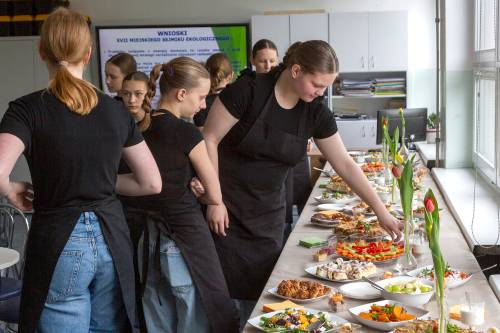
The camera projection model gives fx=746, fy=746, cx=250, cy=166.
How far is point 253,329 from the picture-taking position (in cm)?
202

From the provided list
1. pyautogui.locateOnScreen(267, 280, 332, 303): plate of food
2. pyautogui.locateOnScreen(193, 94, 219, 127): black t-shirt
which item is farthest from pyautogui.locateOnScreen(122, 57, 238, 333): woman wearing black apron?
pyautogui.locateOnScreen(193, 94, 219, 127): black t-shirt

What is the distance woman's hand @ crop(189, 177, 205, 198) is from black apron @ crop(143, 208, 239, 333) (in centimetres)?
8

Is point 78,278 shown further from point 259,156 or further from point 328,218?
point 328,218

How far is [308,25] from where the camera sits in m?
7.88

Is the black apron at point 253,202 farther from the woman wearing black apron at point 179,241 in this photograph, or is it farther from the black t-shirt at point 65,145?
the black t-shirt at point 65,145

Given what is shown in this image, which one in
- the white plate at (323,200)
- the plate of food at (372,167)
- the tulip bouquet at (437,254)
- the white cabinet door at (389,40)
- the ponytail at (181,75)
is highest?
the white cabinet door at (389,40)

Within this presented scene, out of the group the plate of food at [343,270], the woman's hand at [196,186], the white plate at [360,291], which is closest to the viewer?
the white plate at [360,291]

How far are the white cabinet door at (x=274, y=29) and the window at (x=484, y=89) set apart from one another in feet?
11.5

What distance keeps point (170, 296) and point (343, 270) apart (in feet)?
2.10

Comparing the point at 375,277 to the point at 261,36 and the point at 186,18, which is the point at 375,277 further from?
the point at 186,18

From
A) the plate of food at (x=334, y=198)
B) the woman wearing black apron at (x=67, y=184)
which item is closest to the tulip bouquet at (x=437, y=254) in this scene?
the woman wearing black apron at (x=67, y=184)

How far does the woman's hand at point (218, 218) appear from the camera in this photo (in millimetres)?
2951

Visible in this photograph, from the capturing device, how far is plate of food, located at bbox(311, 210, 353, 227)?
3.32 meters

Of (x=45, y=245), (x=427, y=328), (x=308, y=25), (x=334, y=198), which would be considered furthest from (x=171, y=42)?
(x=427, y=328)
